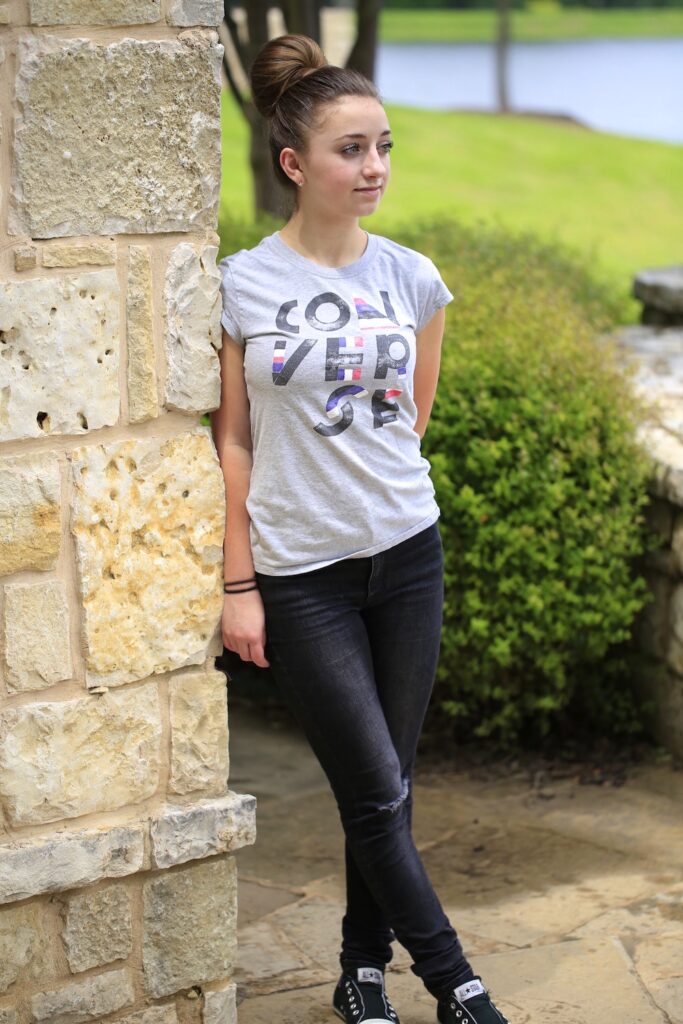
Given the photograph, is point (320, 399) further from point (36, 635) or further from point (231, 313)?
point (36, 635)

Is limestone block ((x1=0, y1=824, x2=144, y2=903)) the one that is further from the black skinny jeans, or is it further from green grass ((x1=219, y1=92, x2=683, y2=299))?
green grass ((x1=219, y1=92, x2=683, y2=299))

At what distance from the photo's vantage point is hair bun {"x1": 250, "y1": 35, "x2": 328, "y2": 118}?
2.56 metres

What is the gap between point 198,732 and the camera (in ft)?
8.48

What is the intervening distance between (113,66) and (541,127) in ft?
72.2

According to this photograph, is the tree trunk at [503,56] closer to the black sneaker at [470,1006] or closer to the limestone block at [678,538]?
the limestone block at [678,538]

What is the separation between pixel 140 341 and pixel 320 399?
0.34 m

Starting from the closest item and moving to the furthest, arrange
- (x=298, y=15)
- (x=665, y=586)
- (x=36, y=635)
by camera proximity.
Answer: (x=36, y=635) < (x=665, y=586) < (x=298, y=15)

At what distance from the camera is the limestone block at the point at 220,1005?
8.75ft

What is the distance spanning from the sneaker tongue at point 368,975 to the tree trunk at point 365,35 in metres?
5.52

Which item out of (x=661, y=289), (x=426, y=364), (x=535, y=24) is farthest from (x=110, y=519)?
(x=535, y=24)

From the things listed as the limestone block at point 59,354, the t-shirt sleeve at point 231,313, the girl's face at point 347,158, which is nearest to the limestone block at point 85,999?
the limestone block at point 59,354

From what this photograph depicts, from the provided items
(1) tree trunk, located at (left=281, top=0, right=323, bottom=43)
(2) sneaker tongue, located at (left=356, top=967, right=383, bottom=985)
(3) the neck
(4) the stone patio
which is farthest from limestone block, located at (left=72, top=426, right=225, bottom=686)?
(1) tree trunk, located at (left=281, top=0, right=323, bottom=43)

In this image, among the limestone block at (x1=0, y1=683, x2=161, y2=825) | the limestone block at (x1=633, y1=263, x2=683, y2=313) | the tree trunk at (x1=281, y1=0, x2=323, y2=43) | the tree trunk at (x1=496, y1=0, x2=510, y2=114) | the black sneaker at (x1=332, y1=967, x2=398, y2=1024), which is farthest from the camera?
the tree trunk at (x1=496, y1=0, x2=510, y2=114)

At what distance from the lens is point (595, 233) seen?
16047mm
